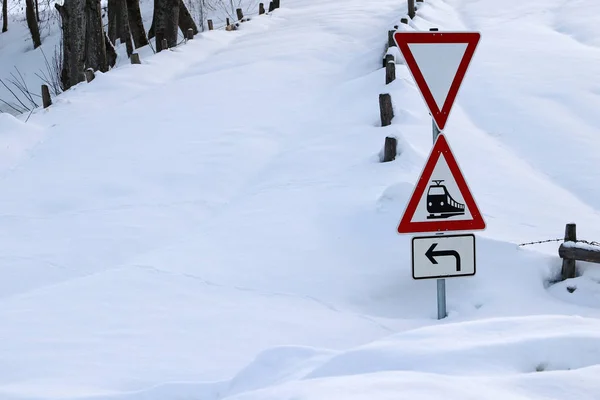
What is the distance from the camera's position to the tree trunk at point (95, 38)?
16.8 meters

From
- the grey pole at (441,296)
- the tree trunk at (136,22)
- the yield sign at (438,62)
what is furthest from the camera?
the tree trunk at (136,22)

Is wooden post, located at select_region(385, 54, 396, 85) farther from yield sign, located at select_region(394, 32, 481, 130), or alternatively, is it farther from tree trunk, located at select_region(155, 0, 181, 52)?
tree trunk, located at select_region(155, 0, 181, 52)

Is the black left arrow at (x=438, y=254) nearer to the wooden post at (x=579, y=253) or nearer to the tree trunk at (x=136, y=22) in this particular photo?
the wooden post at (x=579, y=253)

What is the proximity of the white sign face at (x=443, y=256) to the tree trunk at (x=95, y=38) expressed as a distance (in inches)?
550

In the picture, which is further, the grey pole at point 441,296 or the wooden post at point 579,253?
the wooden post at point 579,253

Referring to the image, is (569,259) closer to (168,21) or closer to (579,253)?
(579,253)

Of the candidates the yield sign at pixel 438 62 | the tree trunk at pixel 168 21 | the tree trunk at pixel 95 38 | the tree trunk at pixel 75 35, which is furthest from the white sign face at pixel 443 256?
the tree trunk at pixel 168 21

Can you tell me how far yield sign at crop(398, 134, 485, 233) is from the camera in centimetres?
406

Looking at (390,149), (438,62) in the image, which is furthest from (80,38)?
(438,62)

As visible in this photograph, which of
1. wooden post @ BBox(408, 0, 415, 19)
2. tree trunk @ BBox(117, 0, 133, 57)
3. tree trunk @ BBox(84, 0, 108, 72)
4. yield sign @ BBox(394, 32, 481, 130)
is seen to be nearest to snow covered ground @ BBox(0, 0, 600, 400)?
yield sign @ BBox(394, 32, 481, 130)

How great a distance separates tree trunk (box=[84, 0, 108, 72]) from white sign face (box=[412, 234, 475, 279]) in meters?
14.0

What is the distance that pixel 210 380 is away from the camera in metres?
3.99

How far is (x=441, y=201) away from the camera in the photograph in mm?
4102

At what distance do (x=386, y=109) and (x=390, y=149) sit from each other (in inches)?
64.3
